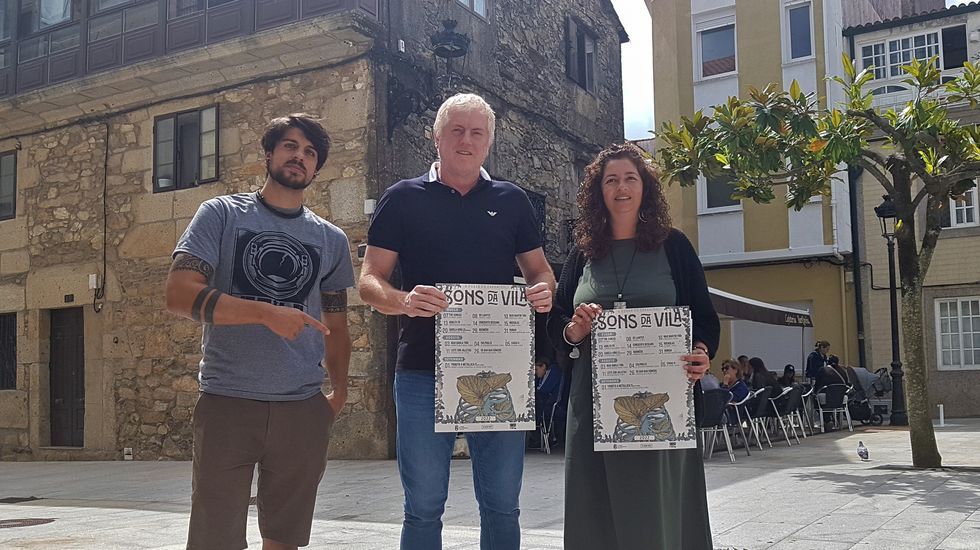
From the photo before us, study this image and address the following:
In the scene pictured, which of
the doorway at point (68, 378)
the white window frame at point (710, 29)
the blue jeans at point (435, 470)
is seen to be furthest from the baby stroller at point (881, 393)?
the blue jeans at point (435, 470)

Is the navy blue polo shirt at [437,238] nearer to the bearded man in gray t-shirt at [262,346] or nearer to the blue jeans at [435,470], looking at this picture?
the blue jeans at [435,470]

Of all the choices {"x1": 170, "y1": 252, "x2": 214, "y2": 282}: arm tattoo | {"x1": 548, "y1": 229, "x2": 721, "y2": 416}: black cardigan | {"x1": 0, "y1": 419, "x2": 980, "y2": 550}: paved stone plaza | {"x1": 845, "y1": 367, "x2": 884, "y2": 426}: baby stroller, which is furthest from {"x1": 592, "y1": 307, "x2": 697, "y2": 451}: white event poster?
{"x1": 845, "y1": 367, "x2": 884, "y2": 426}: baby stroller

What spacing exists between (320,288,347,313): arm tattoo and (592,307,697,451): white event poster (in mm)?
941

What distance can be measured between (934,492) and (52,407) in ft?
40.6

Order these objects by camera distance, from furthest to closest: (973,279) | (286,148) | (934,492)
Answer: (973,279)
(934,492)
(286,148)

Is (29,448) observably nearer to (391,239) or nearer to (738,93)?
(391,239)

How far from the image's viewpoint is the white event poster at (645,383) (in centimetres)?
305

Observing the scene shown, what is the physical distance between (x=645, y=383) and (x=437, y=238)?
83cm

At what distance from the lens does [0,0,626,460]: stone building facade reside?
38.7ft

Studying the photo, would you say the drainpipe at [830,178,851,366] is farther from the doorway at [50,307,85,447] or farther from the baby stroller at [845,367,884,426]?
the doorway at [50,307,85,447]

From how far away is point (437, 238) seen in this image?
321 centimetres

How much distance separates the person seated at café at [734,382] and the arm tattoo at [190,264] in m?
8.47

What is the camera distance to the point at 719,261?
67.3 feet

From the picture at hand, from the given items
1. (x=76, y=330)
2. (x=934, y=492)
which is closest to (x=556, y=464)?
(x=934, y=492)
